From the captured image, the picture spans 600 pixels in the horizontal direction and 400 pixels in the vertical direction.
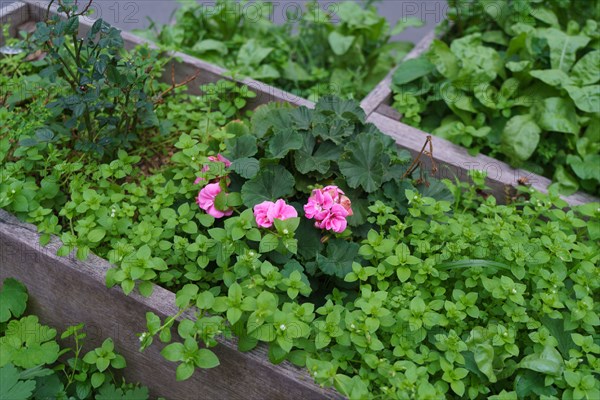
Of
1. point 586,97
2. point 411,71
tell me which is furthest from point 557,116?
point 411,71

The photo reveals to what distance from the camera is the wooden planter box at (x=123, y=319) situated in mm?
2234

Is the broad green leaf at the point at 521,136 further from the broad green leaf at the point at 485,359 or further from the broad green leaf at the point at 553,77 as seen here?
the broad green leaf at the point at 485,359

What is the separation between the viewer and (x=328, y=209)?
8.02 ft

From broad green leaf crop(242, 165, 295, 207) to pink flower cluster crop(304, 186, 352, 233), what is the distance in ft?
0.33

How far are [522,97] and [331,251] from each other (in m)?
1.38

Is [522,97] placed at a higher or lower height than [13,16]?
lower

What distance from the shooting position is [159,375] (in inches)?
100

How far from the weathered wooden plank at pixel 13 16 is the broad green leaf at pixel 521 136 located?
7.70 ft

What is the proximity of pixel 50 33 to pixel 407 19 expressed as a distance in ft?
6.85

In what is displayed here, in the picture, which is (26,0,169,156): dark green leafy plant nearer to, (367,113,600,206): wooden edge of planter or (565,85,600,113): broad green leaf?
(367,113,600,206): wooden edge of planter

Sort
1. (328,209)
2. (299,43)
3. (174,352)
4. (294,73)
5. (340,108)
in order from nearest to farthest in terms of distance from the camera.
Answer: (174,352) → (328,209) → (340,108) → (294,73) → (299,43)

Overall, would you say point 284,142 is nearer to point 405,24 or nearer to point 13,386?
point 13,386

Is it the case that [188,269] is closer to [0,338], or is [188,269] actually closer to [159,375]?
[159,375]

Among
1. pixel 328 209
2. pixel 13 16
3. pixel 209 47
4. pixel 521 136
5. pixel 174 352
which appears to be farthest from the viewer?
pixel 209 47
